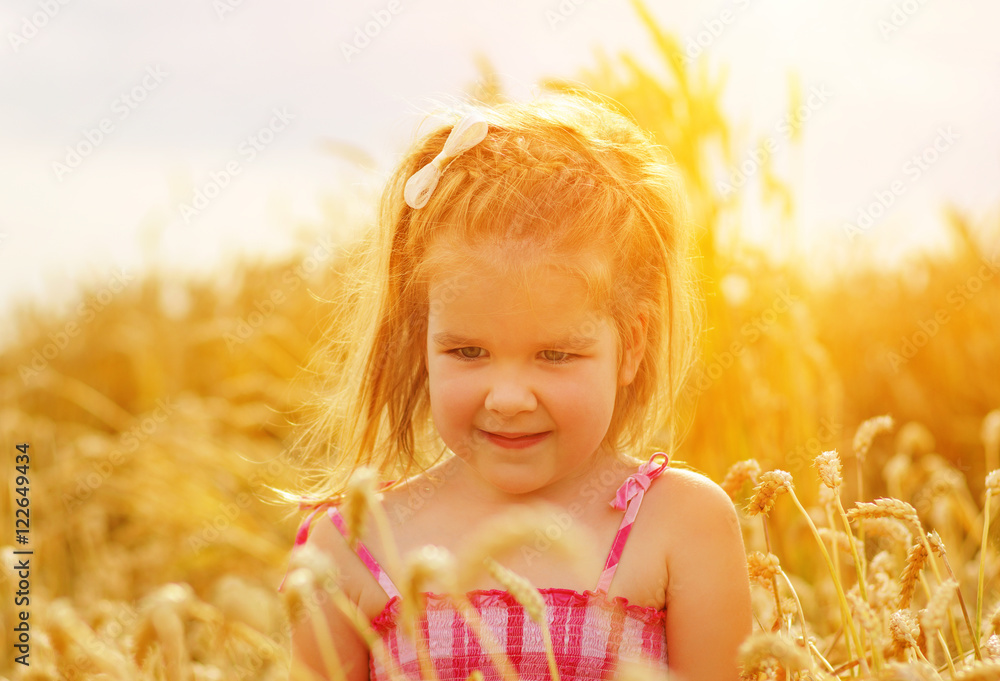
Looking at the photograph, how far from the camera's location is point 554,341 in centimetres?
145

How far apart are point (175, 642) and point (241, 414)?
2.64 m

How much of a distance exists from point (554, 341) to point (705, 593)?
0.48 metres

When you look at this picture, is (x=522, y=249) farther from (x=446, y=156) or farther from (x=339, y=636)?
(x=339, y=636)

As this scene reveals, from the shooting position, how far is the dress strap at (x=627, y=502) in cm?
153

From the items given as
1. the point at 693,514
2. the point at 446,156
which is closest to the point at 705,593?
the point at 693,514

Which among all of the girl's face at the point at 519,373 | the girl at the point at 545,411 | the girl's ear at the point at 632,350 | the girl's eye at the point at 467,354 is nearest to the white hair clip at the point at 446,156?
the girl at the point at 545,411

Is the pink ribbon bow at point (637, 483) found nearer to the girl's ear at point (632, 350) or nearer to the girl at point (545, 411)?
the girl at point (545, 411)

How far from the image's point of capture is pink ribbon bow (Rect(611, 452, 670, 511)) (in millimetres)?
1583

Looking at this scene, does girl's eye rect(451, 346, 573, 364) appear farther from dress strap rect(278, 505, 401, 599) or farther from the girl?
dress strap rect(278, 505, 401, 599)

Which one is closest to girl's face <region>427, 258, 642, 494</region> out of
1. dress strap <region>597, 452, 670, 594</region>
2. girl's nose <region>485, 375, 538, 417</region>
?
girl's nose <region>485, 375, 538, 417</region>

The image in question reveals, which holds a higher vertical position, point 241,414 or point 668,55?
point 668,55

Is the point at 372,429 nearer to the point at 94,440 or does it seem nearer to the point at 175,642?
the point at 175,642

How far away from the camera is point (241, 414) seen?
3.68 m

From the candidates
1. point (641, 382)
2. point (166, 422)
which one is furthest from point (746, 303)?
point (166, 422)
